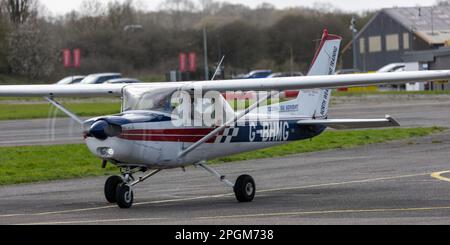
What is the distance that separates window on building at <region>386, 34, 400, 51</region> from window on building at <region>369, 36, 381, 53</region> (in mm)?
738

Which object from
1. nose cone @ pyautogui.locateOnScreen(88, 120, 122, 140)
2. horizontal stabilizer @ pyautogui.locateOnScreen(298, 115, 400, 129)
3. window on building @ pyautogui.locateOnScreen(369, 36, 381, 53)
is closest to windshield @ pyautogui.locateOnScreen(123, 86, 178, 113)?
nose cone @ pyautogui.locateOnScreen(88, 120, 122, 140)

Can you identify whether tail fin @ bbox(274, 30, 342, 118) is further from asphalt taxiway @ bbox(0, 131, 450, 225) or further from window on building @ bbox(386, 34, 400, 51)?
window on building @ bbox(386, 34, 400, 51)

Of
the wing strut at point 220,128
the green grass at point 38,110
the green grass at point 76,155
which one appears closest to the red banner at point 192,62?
the green grass at point 38,110

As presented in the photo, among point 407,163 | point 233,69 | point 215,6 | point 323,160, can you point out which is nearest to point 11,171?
point 323,160

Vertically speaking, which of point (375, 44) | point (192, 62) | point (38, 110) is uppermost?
point (375, 44)

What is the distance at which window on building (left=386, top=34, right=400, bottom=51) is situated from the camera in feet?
252

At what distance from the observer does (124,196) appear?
14.5m

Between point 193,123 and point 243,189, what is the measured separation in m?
1.29

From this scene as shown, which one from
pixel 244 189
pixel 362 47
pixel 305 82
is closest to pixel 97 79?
pixel 362 47

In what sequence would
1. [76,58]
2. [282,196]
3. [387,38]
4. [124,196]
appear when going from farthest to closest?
[387,38] → [76,58] → [282,196] → [124,196]

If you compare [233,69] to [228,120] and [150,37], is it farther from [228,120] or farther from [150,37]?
[228,120]

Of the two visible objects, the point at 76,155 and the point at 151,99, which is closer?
the point at 151,99

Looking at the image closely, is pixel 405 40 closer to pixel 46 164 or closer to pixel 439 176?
pixel 46 164

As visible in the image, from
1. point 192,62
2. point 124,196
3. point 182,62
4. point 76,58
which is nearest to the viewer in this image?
point 124,196
